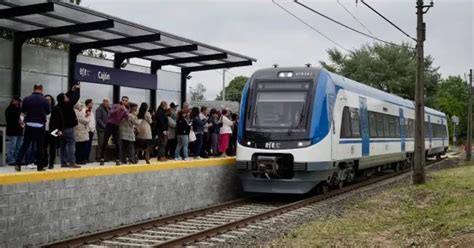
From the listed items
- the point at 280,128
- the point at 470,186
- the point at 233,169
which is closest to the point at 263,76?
the point at 280,128

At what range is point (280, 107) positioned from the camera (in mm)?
14969

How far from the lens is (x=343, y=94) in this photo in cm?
1642

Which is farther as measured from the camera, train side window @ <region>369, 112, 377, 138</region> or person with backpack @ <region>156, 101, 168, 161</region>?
train side window @ <region>369, 112, 377, 138</region>

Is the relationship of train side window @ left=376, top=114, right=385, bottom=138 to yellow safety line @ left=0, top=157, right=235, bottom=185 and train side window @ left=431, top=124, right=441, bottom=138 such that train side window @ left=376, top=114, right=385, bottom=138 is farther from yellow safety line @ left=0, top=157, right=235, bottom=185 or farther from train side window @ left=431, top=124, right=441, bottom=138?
train side window @ left=431, top=124, right=441, bottom=138

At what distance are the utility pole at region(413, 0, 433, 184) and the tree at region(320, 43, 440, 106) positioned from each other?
128 ft

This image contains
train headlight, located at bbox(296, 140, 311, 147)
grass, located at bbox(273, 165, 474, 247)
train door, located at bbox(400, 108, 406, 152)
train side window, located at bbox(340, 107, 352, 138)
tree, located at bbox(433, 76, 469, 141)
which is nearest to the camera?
grass, located at bbox(273, 165, 474, 247)

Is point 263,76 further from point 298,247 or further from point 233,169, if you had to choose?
point 298,247

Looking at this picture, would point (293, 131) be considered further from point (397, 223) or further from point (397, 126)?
point (397, 126)

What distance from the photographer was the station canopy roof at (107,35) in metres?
13.3

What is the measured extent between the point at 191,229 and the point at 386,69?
52.0m

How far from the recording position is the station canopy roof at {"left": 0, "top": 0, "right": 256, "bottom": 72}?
43.8ft

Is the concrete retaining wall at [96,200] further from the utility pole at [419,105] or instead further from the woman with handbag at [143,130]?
the utility pole at [419,105]

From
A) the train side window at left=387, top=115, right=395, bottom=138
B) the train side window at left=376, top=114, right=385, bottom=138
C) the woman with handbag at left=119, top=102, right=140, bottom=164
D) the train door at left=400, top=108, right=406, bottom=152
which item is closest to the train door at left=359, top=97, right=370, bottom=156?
the train side window at left=376, top=114, right=385, bottom=138

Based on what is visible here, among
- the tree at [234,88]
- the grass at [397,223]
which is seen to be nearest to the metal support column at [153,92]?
the grass at [397,223]
